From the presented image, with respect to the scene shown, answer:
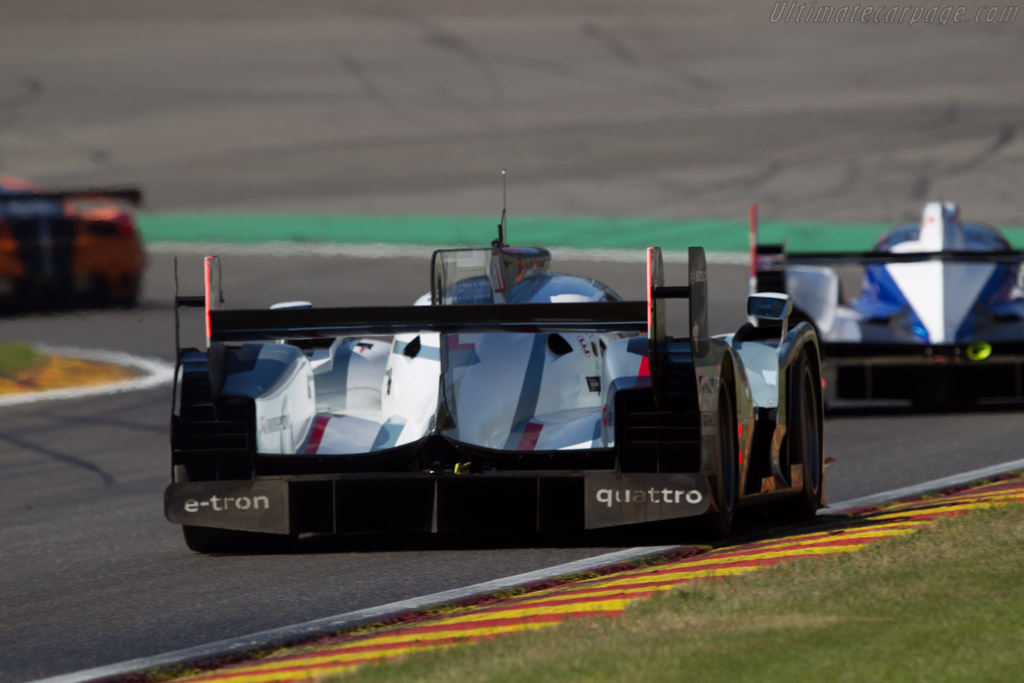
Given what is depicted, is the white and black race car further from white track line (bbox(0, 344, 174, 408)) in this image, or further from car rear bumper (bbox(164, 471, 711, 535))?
white track line (bbox(0, 344, 174, 408))

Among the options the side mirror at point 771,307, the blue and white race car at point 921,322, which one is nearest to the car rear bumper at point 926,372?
the blue and white race car at point 921,322

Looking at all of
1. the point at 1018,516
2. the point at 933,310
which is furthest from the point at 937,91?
the point at 1018,516

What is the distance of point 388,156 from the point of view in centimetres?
3559

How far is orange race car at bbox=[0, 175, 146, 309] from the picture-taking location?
21156mm

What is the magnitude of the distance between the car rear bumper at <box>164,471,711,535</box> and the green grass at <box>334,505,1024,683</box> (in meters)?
0.87

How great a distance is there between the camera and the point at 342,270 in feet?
81.3

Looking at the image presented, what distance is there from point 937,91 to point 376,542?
30840 mm

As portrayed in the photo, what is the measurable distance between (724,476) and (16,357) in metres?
11.2

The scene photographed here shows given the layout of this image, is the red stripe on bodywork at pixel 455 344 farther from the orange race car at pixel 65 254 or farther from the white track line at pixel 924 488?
the orange race car at pixel 65 254

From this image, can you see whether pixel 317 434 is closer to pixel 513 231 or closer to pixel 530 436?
pixel 530 436

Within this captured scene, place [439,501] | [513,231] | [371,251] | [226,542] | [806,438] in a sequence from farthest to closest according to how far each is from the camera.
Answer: [513,231]
[371,251]
[806,438]
[226,542]
[439,501]

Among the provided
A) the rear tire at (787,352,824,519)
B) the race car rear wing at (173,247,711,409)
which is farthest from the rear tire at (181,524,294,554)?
the rear tire at (787,352,824,519)

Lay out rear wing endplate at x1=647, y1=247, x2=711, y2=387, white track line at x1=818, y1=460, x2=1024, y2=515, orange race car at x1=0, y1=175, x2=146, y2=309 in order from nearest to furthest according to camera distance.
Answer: rear wing endplate at x1=647, y1=247, x2=711, y2=387, white track line at x1=818, y1=460, x2=1024, y2=515, orange race car at x1=0, y1=175, x2=146, y2=309

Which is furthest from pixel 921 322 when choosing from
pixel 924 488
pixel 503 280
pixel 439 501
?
pixel 439 501
